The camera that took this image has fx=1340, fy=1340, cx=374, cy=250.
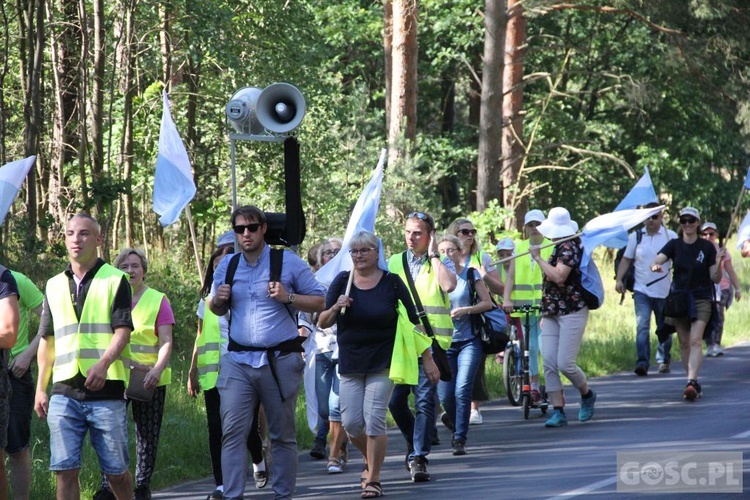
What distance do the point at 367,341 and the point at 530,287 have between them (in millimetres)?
5198

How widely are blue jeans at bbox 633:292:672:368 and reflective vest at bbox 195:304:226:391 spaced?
8.29m

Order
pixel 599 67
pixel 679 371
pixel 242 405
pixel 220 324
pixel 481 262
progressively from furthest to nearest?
pixel 599 67 → pixel 679 371 → pixel 481 262 → pixel 220 324 → pixel 242 405

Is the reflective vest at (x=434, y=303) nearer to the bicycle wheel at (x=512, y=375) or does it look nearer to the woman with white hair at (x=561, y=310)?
the woman with white hair at (x=561, y=310)

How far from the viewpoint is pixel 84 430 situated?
7707mm

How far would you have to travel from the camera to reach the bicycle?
Result: 13.5 m

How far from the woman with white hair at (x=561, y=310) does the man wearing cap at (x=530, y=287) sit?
0.87m

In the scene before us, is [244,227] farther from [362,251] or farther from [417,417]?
[417,417]

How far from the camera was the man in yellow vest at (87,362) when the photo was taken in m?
7.60

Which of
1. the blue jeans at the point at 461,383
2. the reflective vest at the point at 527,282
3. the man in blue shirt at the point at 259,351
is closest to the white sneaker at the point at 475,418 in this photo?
the reflective vest at the point at 527,282

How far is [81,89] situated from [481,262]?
306 inches

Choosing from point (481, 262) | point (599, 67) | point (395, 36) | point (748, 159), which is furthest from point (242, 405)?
point (748, 159)

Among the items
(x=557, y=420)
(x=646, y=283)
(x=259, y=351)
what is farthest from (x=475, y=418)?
(x=259, y=351)

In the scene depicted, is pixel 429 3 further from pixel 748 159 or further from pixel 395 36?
pixel 748 159

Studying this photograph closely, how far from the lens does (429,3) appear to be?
32656mm
